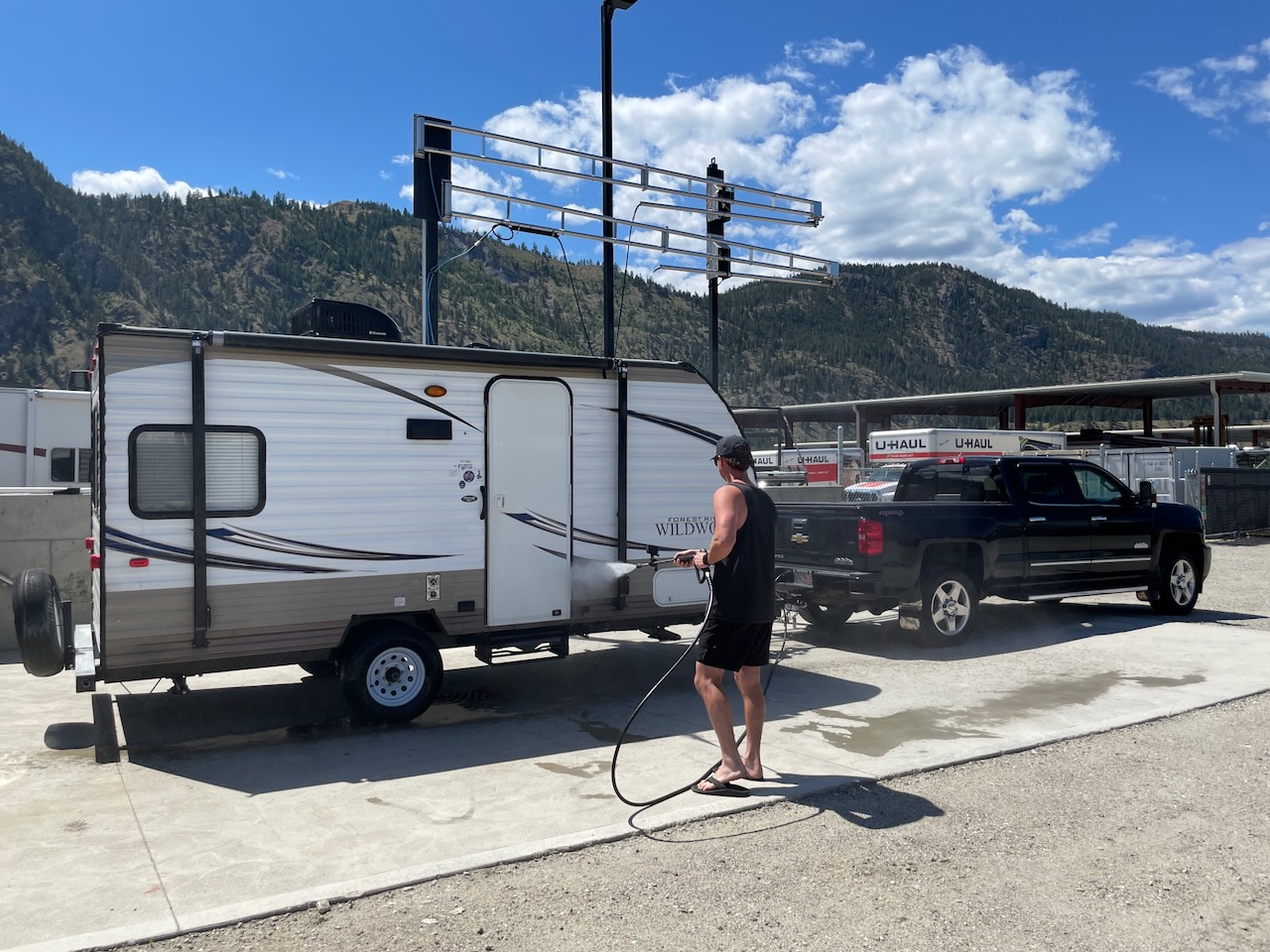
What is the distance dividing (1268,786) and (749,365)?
101 meters

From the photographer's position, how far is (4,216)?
81.2 m

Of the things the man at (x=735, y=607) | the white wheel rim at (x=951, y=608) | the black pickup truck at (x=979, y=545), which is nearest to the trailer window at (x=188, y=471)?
the man at (x=735, y=607)

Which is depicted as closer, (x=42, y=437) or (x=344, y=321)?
(x=344, y=321)

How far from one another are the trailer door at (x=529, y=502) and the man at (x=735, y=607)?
239cm

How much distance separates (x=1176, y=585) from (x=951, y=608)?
12.8ft

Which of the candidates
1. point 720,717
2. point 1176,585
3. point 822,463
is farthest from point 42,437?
point 822,463

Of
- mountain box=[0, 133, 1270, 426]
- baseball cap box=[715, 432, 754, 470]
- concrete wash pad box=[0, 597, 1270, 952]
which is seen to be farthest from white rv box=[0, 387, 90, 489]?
mountain box=[0, 133, 1270, 426]

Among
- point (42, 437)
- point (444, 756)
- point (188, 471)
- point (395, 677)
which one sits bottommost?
point (444, 756)

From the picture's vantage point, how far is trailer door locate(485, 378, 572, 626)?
764cm

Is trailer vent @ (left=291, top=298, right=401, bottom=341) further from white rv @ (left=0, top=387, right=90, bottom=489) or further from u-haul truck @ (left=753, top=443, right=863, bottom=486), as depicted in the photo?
u-haul truck @ (left=753, top=443, right=863, bottom=486)

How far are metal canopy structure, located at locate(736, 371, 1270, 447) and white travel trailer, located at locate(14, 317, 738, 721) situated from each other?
2250 centimetres

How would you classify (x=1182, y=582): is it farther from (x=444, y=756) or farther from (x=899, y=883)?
(x=444, y=756)

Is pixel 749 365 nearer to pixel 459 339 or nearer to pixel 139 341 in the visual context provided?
pixel 459 339

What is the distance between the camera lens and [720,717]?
5551mm
